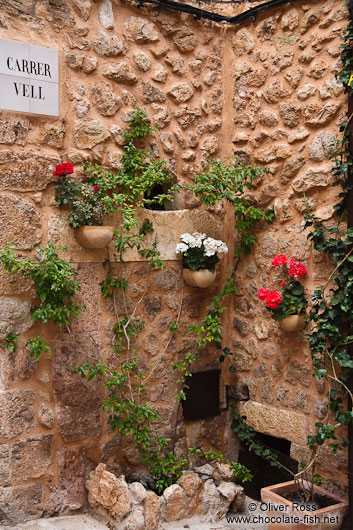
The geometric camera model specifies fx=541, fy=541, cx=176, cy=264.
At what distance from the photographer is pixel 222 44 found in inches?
144

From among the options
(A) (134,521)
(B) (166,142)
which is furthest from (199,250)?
(A) (134,521)

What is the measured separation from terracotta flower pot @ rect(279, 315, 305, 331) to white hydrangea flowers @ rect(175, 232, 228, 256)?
0.58 m

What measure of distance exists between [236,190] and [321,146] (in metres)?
0.61

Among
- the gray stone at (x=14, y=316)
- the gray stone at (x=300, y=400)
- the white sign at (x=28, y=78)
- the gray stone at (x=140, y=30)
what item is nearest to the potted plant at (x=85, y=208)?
the white sign at (x=28, y=78)

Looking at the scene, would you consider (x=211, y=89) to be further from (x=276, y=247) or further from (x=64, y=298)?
(x=64, y=298)

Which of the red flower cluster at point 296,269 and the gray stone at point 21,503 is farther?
the red flower cluster at point 296,269

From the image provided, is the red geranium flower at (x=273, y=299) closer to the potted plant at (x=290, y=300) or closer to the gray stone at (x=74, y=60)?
the potted plant at (x=290, y=300)

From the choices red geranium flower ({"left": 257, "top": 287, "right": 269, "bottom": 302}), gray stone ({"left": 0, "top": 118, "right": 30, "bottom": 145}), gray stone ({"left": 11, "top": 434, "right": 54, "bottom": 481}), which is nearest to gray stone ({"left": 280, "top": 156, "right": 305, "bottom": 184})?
red geranium flower ({"left": 257, "top": 287, "right": 269, "bottom": 302})

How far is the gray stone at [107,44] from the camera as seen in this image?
3131 millimetres

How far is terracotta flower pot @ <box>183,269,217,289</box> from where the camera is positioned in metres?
3.40

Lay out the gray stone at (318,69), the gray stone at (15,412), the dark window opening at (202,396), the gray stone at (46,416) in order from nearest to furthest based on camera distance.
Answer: the gray stone at (15,412)
the gray stone at (46,416)
the gray stone at (318,69)
the dark window opening at (202,396)

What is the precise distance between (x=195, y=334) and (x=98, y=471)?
3.50 feet

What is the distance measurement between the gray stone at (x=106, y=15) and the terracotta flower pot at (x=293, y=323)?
200cm

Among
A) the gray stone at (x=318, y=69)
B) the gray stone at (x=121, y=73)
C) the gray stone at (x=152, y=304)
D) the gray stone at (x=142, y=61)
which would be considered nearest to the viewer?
the gray stone at (x=318, y=69)
